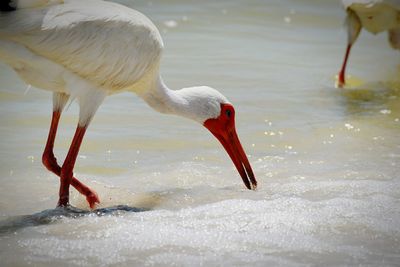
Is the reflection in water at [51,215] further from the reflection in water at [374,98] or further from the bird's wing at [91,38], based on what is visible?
the reflection in water at [374,98]

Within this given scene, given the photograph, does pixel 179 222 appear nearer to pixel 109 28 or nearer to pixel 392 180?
pixel 109 28

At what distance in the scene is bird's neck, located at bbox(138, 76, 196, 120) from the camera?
6406 mm

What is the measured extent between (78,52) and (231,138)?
4.68ft

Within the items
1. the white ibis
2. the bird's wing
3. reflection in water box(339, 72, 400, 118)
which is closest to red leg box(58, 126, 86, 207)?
the bird's wing

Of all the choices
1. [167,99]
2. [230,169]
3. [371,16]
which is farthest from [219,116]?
[371,16]

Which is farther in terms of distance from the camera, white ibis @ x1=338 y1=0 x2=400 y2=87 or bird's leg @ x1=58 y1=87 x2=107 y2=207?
white ibis @ x1=338 y1=0 x2=400 y2=87

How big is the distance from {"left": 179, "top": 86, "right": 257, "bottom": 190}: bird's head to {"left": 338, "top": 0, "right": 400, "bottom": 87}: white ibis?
141 inches

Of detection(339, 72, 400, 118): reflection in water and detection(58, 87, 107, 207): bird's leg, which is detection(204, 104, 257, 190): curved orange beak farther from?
detection(339, 72, 400, 118): reflection in water

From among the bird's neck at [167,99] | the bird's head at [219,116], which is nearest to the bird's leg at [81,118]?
the bird's neck at [167,99]

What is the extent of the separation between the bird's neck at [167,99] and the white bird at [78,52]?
0.30 ft

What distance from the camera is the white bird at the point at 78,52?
5535mm

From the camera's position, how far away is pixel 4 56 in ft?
18.3

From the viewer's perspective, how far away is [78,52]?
5684mm

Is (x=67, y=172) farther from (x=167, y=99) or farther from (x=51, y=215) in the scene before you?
(x=167, y=99)
